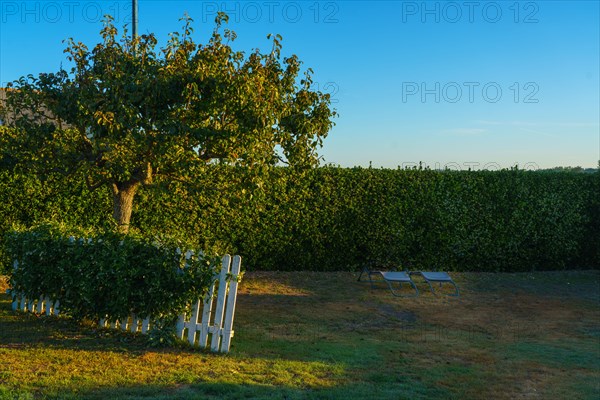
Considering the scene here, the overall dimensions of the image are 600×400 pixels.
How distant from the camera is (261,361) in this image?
7.10 metres

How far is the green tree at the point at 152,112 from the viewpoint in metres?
9.21

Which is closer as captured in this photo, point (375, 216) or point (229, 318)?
point (229, 318)

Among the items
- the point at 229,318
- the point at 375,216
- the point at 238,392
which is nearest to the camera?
the point at 238,392

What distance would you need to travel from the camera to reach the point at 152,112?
950 cm

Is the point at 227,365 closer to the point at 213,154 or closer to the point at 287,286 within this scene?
the point at 213,154

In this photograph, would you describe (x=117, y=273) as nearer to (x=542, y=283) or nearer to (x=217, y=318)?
(x=217, y=318)

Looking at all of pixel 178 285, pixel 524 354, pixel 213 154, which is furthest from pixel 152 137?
pixel 524 354

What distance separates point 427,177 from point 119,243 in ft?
Result: 33.8

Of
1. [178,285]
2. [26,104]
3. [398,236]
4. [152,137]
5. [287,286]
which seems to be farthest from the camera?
[398,236]

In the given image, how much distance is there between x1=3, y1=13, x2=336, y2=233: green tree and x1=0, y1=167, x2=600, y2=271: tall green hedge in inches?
95.2

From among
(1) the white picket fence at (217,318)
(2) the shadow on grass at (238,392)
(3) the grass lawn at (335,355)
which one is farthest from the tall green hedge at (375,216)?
(2) the shadow on grass at (238,392)

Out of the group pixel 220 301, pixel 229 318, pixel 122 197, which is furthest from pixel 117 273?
pixel 122 197

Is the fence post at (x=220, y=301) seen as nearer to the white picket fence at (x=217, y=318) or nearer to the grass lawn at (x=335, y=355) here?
the white picket fence at (x=217, y=318)

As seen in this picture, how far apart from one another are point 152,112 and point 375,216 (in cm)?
770
